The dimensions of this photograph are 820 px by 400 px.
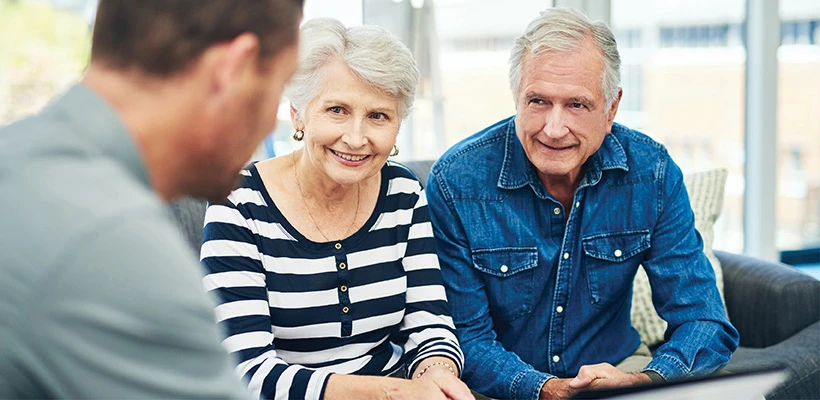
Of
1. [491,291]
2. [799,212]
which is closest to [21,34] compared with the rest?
[491,291]

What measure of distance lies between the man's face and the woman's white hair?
285 mm

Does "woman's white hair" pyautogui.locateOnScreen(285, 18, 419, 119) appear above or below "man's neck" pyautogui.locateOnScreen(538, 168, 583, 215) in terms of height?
above

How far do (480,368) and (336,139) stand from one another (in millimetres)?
582

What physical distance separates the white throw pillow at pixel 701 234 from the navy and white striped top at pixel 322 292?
A: 0.83 meters

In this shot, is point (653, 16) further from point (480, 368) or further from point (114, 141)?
point (114, 141)

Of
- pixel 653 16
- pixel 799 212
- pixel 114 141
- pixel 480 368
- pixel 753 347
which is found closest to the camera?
pixel 114 141

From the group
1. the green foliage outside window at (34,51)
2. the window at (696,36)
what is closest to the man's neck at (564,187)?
the green foliage outside window at (34,51)

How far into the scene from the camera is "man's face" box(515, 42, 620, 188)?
1842 millimetres

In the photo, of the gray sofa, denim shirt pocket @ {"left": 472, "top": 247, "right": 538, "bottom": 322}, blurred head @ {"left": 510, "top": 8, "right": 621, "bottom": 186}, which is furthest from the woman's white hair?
the gray sofa

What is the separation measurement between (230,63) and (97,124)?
131 millimetres

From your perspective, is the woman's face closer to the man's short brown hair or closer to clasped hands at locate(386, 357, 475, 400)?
clasped hands at locate(386, 357, 475, 400)

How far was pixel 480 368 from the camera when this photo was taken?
1.86 meters

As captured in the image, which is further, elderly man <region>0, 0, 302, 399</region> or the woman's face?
the woman's face

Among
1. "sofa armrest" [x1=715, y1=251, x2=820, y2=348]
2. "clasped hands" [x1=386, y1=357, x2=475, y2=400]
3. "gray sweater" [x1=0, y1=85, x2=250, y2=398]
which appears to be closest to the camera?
"gray sweater" [x1=0, y1=85, x2=250, y2=398]
